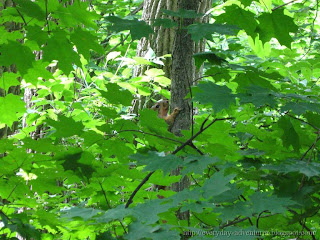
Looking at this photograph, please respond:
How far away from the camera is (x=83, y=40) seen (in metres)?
1.54

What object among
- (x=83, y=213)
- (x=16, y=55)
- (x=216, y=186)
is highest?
(x=16, y=55)

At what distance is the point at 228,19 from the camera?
1.52 m

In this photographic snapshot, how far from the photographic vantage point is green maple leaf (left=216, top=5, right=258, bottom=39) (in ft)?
4.97

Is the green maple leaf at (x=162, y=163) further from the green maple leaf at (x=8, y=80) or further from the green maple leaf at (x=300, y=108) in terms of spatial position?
the green maple leaf at (x=8, y=80)

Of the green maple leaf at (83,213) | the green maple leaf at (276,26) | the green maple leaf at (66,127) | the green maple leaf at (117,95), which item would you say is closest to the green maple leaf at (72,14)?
the green maple leaf at (117,95)

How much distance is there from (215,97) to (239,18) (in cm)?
49

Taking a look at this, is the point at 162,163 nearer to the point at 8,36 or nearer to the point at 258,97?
the point at 258,97

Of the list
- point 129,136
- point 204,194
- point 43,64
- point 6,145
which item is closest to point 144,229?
point 204,194

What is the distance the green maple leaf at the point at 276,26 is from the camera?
149 centimetres

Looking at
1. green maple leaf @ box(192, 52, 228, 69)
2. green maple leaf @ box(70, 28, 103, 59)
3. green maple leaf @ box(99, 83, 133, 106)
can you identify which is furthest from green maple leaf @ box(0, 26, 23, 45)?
green maple leaf @ box(192, 52, 228, 69)

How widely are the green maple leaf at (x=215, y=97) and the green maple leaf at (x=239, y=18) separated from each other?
0.40m

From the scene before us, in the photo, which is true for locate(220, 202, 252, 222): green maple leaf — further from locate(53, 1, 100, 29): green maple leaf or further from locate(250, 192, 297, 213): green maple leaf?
locate(53, 1, 100, 29): green maple leaf

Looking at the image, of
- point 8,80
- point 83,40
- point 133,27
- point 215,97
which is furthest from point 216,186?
point 8,80

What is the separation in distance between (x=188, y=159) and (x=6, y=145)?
2.62ft
